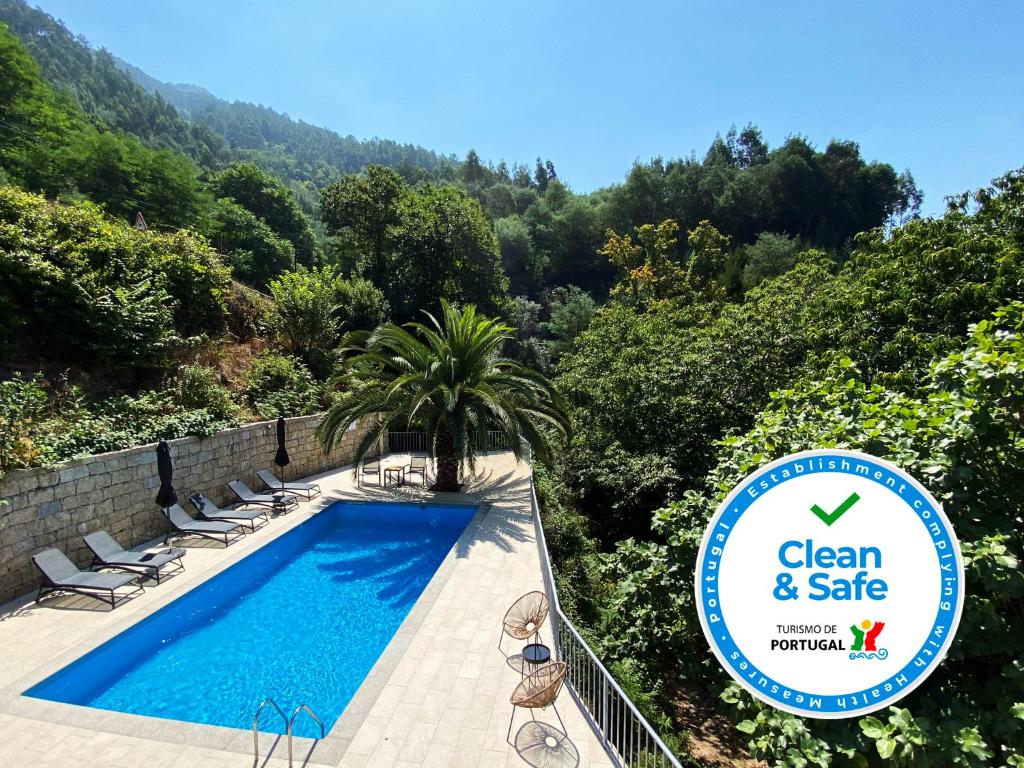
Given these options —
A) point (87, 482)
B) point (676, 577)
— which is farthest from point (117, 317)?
point (676, 577)

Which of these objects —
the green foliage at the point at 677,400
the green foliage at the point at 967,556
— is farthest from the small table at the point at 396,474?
the green foliage at the point at 967,556

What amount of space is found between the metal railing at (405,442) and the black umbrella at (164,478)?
9.52 meters

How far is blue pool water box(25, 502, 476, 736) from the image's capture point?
20.0 feet

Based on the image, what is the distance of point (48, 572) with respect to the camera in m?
7.52

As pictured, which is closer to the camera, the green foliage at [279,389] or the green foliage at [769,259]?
the green foliage at [279,389]

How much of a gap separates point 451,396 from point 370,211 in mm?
19493

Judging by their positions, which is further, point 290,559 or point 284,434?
point 284,434

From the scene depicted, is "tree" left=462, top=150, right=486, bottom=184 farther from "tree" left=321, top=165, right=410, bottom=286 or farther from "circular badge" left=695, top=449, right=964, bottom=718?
"circular badge" left=695, top=449, right=964, bottom=718

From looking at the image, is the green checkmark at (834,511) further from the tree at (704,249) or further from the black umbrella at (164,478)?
the tree at (704,249)

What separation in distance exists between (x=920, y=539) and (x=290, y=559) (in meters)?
10.9

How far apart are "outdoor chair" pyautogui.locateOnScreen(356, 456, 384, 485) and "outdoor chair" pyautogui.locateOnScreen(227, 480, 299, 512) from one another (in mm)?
2734

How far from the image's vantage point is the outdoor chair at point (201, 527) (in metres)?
9.91

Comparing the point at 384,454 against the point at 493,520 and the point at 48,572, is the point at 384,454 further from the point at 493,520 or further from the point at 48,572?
the point at 48,572

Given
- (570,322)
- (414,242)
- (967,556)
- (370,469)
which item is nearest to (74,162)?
(414,242)
